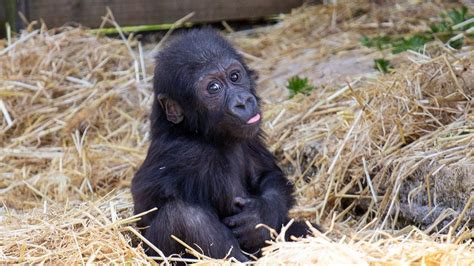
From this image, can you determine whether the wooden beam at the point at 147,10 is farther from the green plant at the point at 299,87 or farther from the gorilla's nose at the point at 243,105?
the gorilla's nose at the point at 243,105

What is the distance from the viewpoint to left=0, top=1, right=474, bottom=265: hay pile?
18.9 feet

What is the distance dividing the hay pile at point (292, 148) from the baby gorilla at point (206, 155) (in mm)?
262

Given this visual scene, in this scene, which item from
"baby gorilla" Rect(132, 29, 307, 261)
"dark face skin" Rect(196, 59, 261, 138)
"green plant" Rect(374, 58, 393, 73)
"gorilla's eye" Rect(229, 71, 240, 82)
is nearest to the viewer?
"baby gorilla" Rect(132, 29, 307, 261)

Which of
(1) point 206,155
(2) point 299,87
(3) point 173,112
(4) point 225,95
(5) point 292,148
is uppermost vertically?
(4) point 225,95

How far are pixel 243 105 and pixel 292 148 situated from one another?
2.25m

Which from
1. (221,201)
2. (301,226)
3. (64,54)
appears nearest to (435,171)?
(301,226)

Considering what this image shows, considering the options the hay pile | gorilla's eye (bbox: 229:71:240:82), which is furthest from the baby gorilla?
the hay pile

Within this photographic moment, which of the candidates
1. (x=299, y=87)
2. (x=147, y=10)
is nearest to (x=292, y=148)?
(x=299, y=87)

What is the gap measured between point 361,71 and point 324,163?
1.73 meters

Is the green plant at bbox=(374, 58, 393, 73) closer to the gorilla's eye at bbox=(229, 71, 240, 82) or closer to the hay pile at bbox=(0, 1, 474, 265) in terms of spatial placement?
the hay pile at bbox=(0, 1, 474, 265)

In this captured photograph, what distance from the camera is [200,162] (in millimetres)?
6117

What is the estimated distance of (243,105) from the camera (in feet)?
19.8

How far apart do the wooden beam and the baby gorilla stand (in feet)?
16.8

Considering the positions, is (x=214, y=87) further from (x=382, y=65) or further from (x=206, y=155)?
(x=382, y=65)
